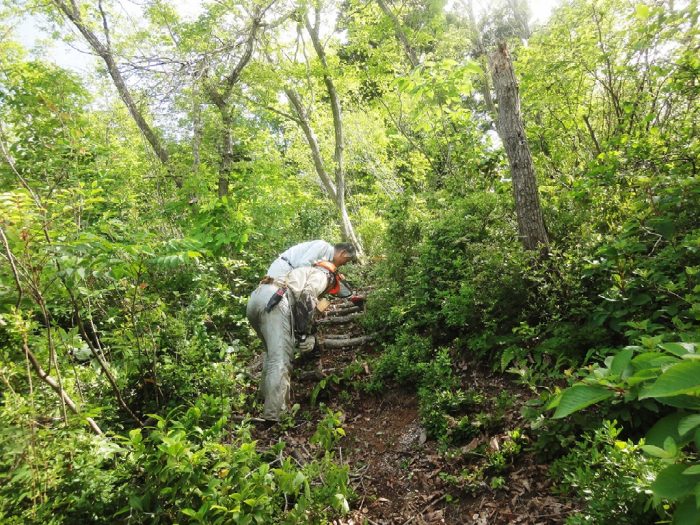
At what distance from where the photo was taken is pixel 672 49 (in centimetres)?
507

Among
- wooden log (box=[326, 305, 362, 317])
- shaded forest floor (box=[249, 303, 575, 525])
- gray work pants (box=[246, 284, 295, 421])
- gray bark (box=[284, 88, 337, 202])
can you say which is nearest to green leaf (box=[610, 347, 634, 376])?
shaded forest floor (box=[249, 303, 575, 525])

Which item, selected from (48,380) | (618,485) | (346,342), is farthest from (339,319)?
(618,485)

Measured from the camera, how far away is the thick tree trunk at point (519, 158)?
4527mm

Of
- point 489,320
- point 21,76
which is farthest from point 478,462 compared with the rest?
point 21,76

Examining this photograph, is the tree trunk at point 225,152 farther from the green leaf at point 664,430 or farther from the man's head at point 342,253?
the green leaf at point 664,430

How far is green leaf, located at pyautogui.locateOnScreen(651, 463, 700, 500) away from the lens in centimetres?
122

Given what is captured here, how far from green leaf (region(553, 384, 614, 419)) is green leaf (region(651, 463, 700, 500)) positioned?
0.93 ft

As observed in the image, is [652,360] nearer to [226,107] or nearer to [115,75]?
[226,107]

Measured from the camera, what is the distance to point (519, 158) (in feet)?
14.9

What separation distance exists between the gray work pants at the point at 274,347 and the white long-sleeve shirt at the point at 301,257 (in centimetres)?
61

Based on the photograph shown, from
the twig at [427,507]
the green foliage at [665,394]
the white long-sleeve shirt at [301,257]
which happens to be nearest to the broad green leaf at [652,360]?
the green foliage at [665,394]

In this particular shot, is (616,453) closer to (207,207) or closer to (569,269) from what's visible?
(569,269)

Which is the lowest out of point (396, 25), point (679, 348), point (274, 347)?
point (274, 347)

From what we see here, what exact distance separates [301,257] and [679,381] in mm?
4681
